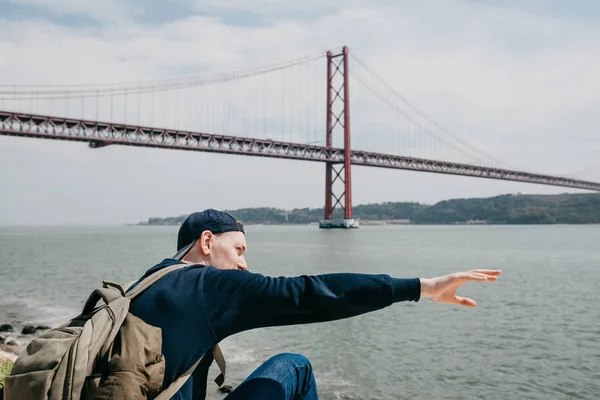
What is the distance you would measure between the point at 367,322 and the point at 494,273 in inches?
371

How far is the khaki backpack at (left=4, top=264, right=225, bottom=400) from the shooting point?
53.1 inches

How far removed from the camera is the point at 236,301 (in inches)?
56.8

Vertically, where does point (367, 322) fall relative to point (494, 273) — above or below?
below

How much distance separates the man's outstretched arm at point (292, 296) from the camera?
1445mm

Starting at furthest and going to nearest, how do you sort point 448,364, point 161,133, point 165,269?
1. point 161,133
2. point 448,364
3. point 165,269

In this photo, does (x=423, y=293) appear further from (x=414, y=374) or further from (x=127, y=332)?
(x=414, y=374)

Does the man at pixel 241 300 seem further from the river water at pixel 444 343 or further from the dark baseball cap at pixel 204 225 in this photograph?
the river water at pixel 444 343

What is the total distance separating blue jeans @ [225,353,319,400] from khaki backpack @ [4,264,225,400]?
15.5 inches

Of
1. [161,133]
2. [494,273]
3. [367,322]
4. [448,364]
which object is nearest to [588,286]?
[367,322]

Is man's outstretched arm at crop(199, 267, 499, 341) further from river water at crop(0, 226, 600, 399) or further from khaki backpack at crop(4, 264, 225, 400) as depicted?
river water at crop(0, 226, 600, 399)

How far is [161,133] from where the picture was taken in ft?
159

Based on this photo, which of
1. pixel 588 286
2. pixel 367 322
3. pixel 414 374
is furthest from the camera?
pixel 588 286

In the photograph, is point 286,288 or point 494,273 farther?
point 494,273

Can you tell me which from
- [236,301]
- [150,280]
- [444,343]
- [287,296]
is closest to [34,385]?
[150,280]
